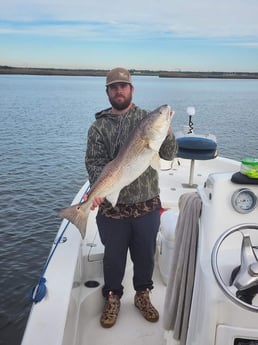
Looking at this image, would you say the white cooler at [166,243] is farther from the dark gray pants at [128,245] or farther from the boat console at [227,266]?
the boat console at [227,266]

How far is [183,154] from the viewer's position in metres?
5.47

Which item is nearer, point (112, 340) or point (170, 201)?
point (112, 340)

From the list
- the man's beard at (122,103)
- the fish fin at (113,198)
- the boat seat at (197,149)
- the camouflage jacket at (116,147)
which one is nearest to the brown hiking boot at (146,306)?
the camouflage jacket at (116,147)

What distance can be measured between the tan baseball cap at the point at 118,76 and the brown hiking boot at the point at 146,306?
180 centimetres

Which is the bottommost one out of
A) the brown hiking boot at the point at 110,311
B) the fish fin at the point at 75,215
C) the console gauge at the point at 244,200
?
the brown hiking boot at the point at 110,311

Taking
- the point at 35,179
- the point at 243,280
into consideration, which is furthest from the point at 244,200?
the point at 35,179

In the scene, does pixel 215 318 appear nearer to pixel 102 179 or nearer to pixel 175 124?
pixel 102 179

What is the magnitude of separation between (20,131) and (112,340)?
60.6 ft

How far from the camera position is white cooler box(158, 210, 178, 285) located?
3.71 meters

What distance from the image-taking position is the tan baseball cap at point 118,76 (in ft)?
9.66

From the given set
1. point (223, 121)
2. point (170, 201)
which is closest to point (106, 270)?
point (170, 201)

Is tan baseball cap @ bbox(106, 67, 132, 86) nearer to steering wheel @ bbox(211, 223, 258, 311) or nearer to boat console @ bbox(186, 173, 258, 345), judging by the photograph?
boat console @ bbox(186, 173, 258, 345)

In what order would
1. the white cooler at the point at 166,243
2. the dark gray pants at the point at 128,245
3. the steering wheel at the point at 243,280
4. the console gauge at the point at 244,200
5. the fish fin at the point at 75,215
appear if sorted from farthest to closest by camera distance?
the white cooler at the point at 166,243 → the dark gray pants at the point at 128,245 → the fish fin at the point at 75,215 → the console gauge at the point at 244,200 → the steering wheel at the point at 243,280

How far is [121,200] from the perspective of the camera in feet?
10.2
